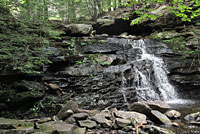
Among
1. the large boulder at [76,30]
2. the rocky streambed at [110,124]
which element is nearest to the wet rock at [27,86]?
the rocky streambed at [110,124]

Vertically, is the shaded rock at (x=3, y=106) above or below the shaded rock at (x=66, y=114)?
above

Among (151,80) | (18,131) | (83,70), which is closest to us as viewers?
(18,131)

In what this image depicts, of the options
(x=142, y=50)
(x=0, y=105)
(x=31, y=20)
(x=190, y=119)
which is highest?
(x=31, y=20)

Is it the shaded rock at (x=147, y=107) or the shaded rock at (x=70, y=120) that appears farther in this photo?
the shaded rock at (x=147, y=107)

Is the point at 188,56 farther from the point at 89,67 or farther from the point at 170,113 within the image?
the point at 89,67

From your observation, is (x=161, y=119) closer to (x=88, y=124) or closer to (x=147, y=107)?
(x=147, y=107)

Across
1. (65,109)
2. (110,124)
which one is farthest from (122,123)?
(65,109)

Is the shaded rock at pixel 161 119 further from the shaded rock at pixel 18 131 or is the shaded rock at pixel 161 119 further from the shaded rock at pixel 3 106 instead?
the shaded rock at pixel 3 106

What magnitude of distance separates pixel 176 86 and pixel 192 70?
59.4 inches

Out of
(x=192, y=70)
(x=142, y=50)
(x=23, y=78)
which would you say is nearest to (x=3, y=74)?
→ (x=23, y=78)

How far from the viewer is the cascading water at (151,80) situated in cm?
855

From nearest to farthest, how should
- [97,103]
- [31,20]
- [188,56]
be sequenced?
[31,20] < [97,103] < [188,56]

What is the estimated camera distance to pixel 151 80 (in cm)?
957

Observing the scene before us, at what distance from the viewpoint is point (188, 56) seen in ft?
34.0
